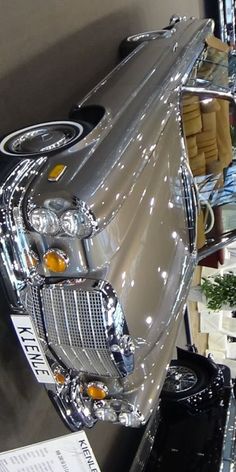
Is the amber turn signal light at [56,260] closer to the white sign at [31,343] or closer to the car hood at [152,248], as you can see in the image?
the car hood at [152,248]

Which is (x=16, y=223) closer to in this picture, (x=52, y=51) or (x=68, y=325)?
(x=68, y=325)

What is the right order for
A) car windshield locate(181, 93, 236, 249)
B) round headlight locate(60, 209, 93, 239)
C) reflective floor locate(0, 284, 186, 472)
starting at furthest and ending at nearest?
car windshield locate(181, 93, 236, 249), reflective floor locate(0, 284, 186, 472), round headlight locate(60, 209, 93, 239)

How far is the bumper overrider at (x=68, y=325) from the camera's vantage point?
1.38m

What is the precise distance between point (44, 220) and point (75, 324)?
11.3 inches

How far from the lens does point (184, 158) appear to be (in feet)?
5.91

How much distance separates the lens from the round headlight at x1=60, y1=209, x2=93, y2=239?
1.30 meters

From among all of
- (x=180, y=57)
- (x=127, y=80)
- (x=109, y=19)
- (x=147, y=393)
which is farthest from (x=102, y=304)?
(x=109, y=19)

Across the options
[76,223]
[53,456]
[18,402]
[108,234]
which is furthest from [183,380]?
[76,223]

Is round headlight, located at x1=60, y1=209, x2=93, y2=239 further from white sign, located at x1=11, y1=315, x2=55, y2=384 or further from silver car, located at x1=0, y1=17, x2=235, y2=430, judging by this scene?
white sign, located at x1=11, y1=315, x2=55, y2=384

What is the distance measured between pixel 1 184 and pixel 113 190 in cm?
30

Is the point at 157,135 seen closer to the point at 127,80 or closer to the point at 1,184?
the point at 127,80

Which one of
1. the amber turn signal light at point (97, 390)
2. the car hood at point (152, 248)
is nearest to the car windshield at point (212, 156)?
the car hood at point (152, 248)

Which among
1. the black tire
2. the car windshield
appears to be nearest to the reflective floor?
the black tire

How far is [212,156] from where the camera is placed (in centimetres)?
201
